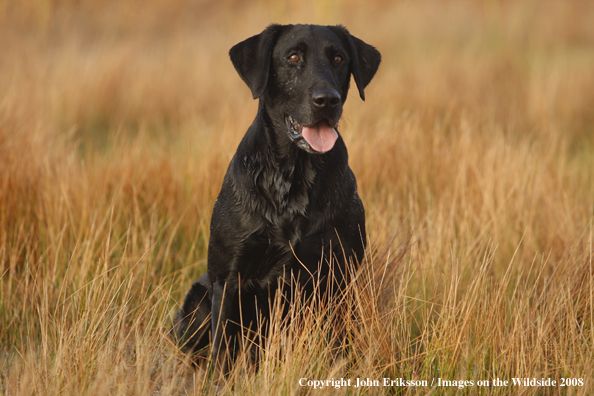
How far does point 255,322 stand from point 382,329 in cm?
65

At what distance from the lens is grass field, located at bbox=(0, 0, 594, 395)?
2051mm

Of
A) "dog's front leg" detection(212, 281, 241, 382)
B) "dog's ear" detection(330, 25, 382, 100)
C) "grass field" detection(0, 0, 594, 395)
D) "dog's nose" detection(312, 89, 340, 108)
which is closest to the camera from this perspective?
"grass field" detection(0, 0, 594, 395)

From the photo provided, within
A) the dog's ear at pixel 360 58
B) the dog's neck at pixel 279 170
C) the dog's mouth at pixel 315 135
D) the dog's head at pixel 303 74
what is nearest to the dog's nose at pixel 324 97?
the dog's head at pixel 303 74

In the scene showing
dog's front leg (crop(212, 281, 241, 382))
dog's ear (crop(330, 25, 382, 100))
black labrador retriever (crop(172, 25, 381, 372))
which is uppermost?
dog's ear (crop(330, 25, 382, 100))

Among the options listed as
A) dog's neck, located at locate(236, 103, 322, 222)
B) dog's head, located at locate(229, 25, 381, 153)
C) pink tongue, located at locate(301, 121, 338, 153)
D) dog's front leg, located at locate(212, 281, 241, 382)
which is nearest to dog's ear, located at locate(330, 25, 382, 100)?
dog's head, located at locate(229, 25, 381, 153)

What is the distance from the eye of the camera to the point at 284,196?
232 cm

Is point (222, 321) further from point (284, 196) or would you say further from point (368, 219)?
point (368, 219)

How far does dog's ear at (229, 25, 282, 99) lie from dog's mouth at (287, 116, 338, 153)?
0.22 meters

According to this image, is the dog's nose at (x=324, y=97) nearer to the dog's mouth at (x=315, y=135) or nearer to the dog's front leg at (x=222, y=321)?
the dog's mouth at (x=315, y=135)

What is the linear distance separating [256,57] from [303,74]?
251 mm

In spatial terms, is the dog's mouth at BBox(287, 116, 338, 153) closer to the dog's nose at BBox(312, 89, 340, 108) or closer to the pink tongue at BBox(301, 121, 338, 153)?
the pink tongue at BBox(301, 121, 338, 153)

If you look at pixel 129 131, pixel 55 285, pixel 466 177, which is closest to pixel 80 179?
pixel 55 285

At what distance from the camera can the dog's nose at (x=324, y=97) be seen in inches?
87.0

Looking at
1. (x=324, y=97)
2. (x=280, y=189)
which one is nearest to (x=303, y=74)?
(x=324, y=97)
